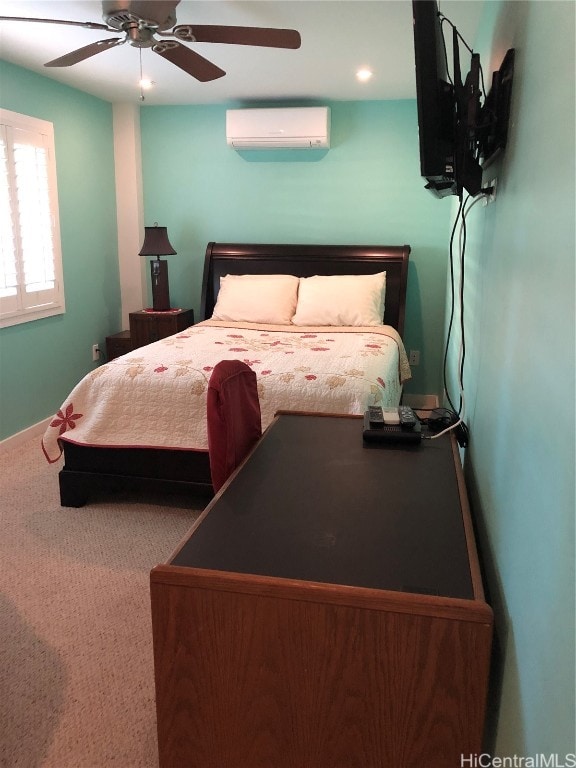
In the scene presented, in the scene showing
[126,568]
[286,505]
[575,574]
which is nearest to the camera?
[575,574]

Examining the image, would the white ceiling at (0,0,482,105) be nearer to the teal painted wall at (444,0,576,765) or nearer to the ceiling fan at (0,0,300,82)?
the ceiling fan at (0,0,300,82)

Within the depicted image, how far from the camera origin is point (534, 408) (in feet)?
2.89

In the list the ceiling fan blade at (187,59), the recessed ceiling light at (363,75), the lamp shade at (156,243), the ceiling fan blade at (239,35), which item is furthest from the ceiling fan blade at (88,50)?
the lamp shade at (156,243)

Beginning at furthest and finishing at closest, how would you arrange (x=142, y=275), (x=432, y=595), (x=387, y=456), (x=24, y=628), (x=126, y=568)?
(x=142, y=275) → (x=126, y=568) → (x=24, y=628) → (x=387, y=456) → (x=432, y=595)

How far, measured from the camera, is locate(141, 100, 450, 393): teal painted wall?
4223mm

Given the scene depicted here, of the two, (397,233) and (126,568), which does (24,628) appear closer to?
(126,568)

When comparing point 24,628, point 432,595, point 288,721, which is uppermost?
point 432,595

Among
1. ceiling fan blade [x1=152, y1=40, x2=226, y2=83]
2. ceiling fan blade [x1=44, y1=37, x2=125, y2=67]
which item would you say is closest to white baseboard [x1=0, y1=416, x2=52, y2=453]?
ceiling fan blade [x1=44, y1=37, x2=125, y2=67]

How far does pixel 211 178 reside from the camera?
453 cm

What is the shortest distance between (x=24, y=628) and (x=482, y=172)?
2184mm

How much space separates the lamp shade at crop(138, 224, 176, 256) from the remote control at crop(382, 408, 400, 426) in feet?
9.48

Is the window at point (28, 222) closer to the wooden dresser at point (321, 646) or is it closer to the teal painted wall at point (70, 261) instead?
the teal painted wall at point (70, 261)

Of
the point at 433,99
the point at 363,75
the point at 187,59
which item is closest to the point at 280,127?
the point at 363,75

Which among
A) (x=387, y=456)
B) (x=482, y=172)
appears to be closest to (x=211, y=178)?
(x=482, y=172)
